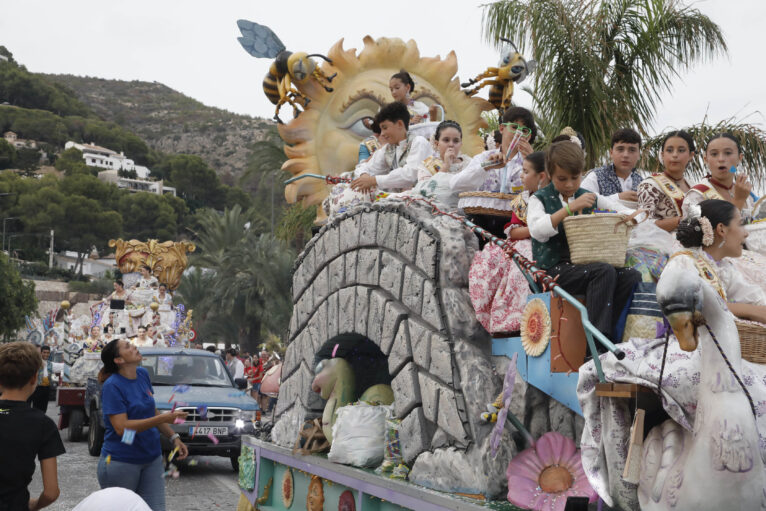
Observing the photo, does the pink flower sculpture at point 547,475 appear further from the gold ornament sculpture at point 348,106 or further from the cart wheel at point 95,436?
the cart wheel at point 95,436

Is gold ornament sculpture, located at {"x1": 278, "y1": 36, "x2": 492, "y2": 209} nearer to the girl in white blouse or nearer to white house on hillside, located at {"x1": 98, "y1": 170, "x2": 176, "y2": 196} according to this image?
the girl in white blouse

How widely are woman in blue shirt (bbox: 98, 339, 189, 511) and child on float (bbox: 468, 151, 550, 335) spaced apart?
207cm

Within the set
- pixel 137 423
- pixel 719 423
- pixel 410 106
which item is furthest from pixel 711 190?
pixel 410 106

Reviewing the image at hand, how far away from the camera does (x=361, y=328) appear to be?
6.50 metres

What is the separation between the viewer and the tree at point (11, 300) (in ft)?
141

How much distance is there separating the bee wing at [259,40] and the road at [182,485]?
4.89 meters

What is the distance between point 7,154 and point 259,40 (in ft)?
328

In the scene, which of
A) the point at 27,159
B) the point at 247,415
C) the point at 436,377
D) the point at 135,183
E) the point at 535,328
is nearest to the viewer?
the point at 535,328

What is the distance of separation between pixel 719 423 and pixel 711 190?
6.77 ft

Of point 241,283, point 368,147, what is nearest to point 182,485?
point 368,147

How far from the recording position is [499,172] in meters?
6.14

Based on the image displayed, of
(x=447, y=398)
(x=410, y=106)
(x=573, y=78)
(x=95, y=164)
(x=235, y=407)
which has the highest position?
(x=95, y=164)

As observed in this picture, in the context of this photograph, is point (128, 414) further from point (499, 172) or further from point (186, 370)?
point (186, 370)

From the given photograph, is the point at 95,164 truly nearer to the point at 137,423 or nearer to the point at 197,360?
the point at 197,360
